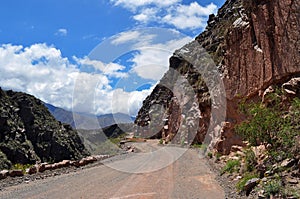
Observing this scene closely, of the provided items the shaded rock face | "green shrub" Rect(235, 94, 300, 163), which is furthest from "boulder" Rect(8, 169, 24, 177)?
the shaded rock face

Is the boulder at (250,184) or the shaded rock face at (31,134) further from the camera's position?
the shaded rock face at (31,134)

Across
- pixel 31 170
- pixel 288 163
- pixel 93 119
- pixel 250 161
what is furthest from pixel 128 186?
pixel 93 119

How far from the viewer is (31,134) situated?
71.9 m

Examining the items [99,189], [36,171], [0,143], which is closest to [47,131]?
[0,143]

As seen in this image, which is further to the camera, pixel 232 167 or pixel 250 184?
pixel 232 167

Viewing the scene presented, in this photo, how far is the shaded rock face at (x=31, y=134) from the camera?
60.8 meters

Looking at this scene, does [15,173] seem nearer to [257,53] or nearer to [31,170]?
[31,170]

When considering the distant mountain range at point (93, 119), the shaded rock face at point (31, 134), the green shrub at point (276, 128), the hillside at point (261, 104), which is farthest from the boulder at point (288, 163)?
the shaded rock face at point (31, 134)

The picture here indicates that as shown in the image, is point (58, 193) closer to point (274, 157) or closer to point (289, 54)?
point (274, 157)

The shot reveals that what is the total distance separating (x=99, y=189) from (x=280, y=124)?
6.97 metres

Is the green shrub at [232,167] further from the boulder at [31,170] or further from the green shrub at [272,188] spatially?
the boulder at [31,170]

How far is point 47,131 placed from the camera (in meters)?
74.2

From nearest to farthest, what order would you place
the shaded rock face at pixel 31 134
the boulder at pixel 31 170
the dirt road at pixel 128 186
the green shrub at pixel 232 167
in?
the dirt road at pixel 128 186 < the green shrub at pixel 232 167 < the boulder at pixel 31 170 < the shaded rock face at pixel 31 134

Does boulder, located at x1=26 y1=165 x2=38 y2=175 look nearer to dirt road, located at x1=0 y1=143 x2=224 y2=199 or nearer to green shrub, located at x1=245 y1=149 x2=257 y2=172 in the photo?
dirt road, located at x1=0 y1=143 x2=224 y2=199
